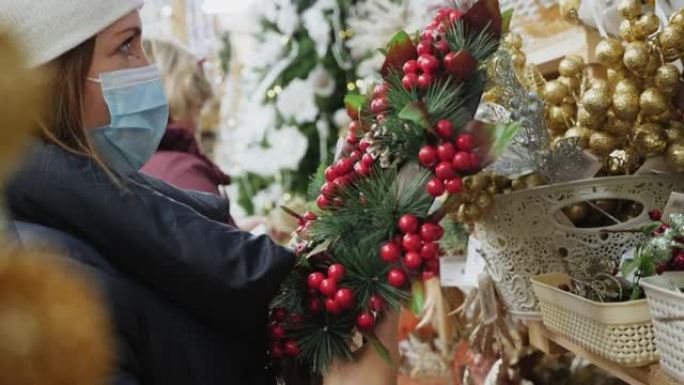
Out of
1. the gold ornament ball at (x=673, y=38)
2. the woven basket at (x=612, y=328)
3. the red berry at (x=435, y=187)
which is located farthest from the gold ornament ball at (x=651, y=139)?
the red berry at (x=435, y=187)

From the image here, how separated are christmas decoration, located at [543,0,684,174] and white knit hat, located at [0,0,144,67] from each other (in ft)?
2.05

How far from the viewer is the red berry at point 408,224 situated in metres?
0.84

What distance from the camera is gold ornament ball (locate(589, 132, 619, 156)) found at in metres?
1.01

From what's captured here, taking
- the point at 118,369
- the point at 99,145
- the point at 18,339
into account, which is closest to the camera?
the point at 18,339

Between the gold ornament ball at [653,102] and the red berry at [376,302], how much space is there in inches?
16.6

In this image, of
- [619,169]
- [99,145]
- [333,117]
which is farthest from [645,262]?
[333,117]

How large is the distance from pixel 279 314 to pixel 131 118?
0.34m

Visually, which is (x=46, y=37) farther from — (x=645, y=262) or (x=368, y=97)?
(x=645, y=262)

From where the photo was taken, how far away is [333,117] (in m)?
2.86

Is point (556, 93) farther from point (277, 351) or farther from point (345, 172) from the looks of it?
point (277, 351)

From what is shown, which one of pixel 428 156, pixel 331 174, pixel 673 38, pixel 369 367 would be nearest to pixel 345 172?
pixel 331 174

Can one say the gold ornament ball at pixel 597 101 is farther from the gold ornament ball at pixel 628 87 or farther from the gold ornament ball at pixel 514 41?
the gold ornament ball at pixel 514 41

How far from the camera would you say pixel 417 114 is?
2.75ft

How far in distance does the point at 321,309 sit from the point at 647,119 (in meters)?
0.49
